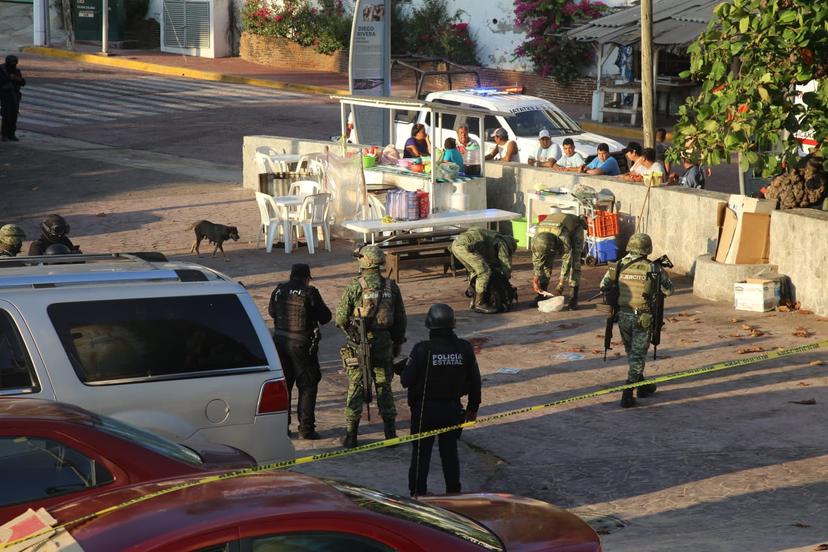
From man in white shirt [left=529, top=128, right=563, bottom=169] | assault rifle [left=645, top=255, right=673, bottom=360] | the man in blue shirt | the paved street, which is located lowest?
the paved street

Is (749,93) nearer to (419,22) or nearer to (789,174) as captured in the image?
(789,174)

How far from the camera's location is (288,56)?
138 feet

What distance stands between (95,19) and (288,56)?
8.32 m

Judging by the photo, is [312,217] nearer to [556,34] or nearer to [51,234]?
[51,234]

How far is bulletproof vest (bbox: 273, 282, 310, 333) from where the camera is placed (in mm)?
10555

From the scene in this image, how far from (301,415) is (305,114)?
22311 millimetres

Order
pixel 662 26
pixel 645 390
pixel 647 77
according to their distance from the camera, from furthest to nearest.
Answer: pixel 662 26 < pixel 647 77 < pixel 645 390

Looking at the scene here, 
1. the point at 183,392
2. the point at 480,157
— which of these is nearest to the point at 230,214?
the point at 480,157

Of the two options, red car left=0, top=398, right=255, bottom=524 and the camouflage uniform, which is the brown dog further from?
red car left=0, top=398, right=255, bottom=524

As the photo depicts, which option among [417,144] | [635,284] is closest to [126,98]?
[417,144]

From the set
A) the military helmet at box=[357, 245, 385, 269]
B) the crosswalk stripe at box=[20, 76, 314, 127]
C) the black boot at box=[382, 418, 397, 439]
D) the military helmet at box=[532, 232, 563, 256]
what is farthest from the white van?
the black boot at box=[382, 418, 397, 439]

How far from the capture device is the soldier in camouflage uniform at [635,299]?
451 inches

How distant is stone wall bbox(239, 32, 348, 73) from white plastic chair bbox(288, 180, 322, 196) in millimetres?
22324

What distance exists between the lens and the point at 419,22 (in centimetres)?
3944
